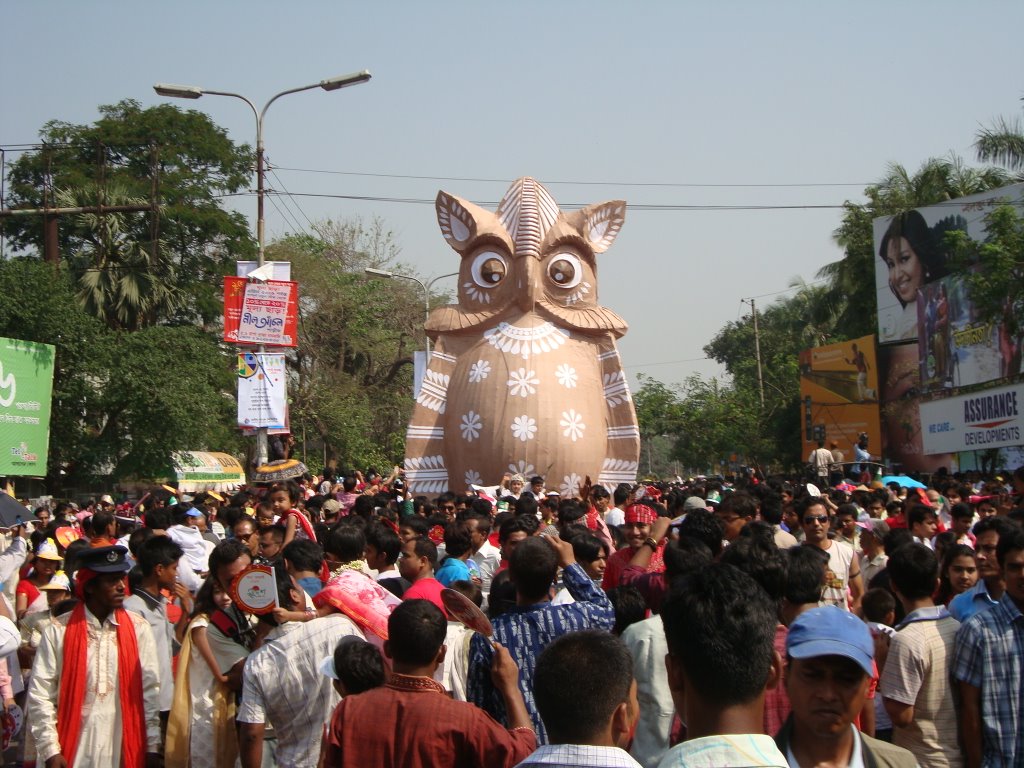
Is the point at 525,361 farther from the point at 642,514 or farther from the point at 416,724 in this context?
the point at 416,724

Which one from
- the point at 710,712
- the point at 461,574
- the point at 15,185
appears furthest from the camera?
the point at 15,185

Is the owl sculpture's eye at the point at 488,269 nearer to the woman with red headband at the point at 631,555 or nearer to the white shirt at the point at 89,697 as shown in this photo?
the woman with red headband at the point at 631,555

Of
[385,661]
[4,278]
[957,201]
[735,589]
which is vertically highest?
[957,201]

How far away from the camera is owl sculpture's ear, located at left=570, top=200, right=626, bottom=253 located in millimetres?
17625

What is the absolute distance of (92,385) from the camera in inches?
993

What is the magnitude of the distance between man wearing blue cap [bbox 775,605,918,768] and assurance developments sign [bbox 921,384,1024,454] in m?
18.9

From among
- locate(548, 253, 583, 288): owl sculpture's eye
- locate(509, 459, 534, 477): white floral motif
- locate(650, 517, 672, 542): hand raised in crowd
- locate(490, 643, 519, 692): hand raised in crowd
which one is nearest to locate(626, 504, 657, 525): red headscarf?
locate(650, 517, 672, 542): hand raised in crowd

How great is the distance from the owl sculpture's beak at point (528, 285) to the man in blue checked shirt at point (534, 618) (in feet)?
41.4

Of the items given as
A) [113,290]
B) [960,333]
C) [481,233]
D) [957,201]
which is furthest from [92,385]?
[957,201]

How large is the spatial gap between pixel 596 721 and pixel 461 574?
361cm

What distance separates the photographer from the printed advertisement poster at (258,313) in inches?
634

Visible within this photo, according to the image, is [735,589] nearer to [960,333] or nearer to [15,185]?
[960,333]

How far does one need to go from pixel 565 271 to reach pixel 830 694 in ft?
48.8

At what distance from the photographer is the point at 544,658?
298cm
